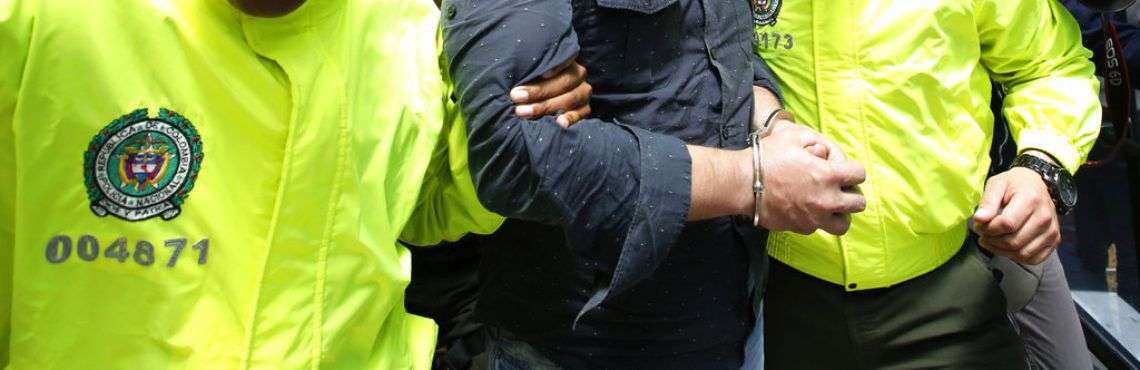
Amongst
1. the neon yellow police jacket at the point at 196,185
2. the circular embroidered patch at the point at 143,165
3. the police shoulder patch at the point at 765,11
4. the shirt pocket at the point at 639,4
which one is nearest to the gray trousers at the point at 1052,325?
the police shoulder patch at the point at 765,11

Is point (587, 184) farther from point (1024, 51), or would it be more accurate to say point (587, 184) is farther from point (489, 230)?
point (1024, 51)

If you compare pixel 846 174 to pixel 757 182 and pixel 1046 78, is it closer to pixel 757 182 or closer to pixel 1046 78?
pixel 757 182

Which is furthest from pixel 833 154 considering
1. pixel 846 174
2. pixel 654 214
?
pixel 654 214

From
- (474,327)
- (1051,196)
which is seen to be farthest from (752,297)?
(474,327)

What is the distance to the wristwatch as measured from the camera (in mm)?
1784

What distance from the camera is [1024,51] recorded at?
1.82 meters

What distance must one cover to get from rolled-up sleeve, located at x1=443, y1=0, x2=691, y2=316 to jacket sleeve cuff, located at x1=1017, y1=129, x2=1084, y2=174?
2.82 feet

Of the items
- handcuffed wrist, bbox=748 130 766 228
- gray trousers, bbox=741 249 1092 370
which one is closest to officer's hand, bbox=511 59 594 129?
handcuffed wrist, bbox=748 130 766 228

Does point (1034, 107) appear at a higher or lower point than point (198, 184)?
lower

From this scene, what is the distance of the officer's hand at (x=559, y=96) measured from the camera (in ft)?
4.05

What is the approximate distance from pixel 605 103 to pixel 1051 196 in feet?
2.82

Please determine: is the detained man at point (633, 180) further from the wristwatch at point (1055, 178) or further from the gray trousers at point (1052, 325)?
the gray trousers at point (1052, 325)

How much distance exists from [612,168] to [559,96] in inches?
4.4

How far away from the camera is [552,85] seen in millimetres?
1272
